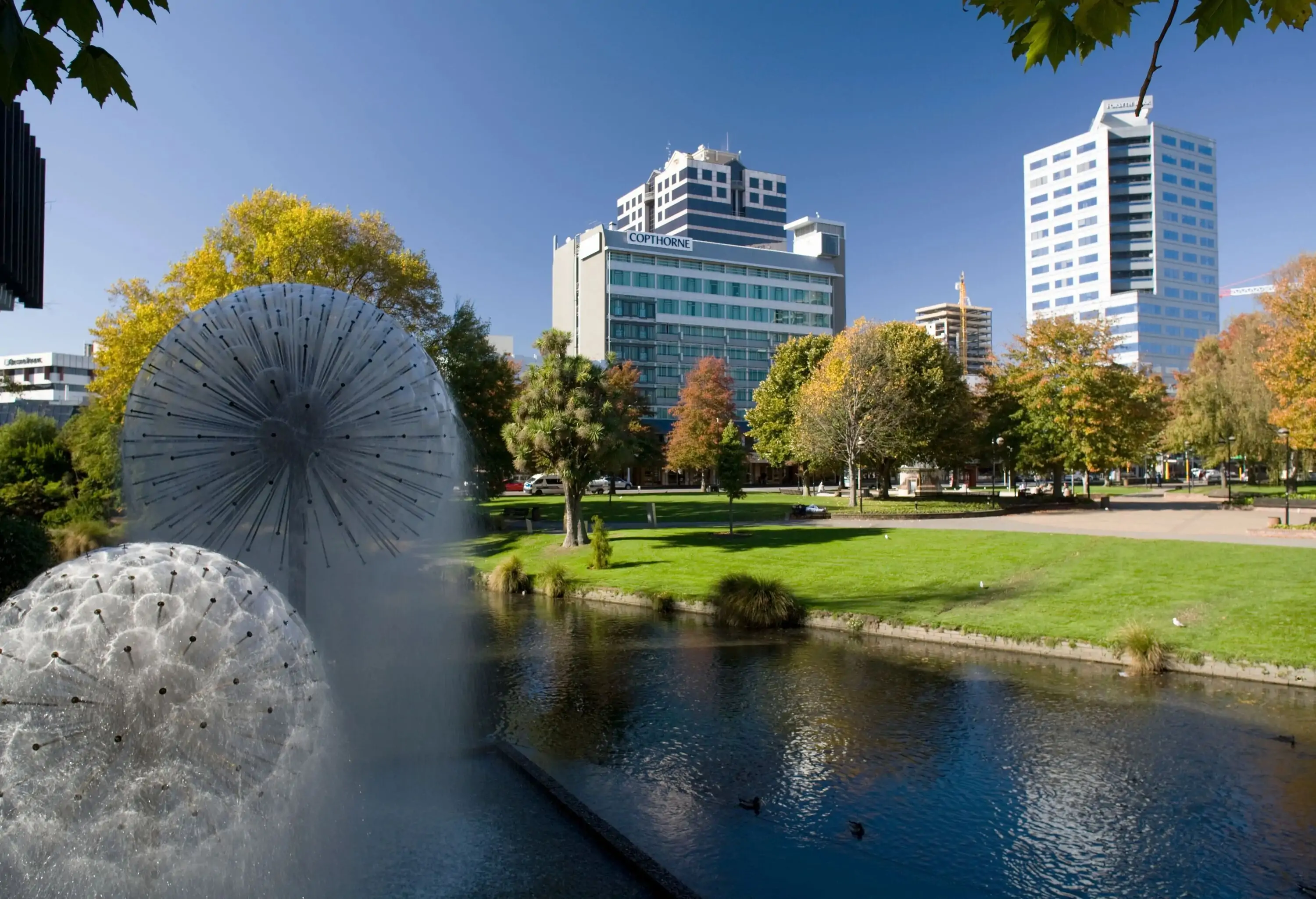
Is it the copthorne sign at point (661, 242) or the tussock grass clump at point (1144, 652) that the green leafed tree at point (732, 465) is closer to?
the tussock grass clump at point (1144, 652)

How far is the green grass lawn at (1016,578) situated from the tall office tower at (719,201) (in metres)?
107

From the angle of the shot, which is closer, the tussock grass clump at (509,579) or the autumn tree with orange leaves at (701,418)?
the tussock grass clump at (509,579)

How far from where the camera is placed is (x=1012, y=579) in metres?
22.9

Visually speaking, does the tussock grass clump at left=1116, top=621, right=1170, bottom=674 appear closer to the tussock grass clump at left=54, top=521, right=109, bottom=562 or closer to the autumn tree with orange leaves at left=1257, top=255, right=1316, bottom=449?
the autumn tree with orange leaves at left=1257, top=255, right=1316, bottom=449

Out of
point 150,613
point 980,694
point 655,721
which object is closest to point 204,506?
point 150,613

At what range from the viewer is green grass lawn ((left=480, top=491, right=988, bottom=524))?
1715 inches

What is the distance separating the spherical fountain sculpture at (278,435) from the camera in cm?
551

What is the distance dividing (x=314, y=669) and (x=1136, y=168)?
154 metres

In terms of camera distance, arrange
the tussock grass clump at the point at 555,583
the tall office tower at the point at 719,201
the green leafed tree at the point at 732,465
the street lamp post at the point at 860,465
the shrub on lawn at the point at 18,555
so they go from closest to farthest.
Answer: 1. the shrub on lawn at the point at 18,555
2. the tussock grass clump at the point at 555,583
3. the green leafed tree at the point at 732,465
4. the street lamp post at the point at 860,465
5. the tall office tower at the point at 719,201

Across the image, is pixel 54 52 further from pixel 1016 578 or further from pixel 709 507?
pixel 709 507

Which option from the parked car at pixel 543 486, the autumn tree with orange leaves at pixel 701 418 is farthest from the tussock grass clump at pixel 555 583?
the autumn tree with orange leaves at pixel 701 418

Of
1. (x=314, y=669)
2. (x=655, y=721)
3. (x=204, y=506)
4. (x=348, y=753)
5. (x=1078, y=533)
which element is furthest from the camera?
(x=1078, y=533)

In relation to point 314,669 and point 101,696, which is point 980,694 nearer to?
point 314,669

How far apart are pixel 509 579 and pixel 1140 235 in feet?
446
